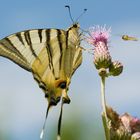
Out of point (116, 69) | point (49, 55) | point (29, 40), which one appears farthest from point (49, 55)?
point (116, 69)

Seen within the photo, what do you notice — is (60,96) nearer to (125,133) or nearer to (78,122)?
(125,133)

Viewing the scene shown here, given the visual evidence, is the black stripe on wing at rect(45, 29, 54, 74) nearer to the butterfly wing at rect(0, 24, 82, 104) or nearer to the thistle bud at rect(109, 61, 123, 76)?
the butterfly wing at rect(0, 24, 82, 104)

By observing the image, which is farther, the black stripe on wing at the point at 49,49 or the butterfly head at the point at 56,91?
the black stripe on wing at the point at 49,49

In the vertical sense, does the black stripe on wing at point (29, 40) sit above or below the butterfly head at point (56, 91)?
above

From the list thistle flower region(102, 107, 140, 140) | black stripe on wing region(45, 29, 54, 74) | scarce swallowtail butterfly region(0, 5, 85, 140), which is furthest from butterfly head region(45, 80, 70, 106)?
thistle flower region(102, 107, 140, 140)

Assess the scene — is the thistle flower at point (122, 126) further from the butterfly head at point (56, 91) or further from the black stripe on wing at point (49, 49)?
the black stripe on wing at point (49, 49)

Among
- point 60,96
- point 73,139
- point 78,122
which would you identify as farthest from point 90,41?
point 78,122

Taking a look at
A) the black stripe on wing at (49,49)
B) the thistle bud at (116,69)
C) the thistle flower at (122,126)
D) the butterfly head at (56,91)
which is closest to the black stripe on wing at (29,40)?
the black stripe on wing at (49,49)
